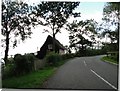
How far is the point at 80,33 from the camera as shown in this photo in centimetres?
668

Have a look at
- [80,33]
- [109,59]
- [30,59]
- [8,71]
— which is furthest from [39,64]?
[109,59]

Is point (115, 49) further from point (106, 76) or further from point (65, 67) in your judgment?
point (65, 67)

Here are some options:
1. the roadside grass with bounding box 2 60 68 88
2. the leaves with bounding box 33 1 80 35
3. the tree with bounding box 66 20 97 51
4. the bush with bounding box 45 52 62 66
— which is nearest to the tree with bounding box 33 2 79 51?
the leaves with bounding box 33 1 80 35

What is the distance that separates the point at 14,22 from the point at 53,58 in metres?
1.26

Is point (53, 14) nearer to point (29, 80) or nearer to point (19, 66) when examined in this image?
point (19, 66)

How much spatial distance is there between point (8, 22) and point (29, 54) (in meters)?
0.90

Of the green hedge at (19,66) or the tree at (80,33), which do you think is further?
the tree at (80,33)

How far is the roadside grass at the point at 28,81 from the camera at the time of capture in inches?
247


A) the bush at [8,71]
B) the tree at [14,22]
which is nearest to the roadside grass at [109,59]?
the tree at [14,22]

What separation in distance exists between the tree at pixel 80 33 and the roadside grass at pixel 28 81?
0.97m

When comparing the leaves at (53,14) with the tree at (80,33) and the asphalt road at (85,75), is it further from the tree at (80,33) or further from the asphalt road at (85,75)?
the asphalt road at (85,75)

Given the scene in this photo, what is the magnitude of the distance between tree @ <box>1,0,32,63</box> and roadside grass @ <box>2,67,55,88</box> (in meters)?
0.54

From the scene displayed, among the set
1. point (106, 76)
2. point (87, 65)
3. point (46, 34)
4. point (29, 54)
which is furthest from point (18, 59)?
point (106, 76)

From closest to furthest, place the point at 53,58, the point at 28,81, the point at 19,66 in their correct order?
the point at 28,81, the point at 19,66, the point at 53,58
